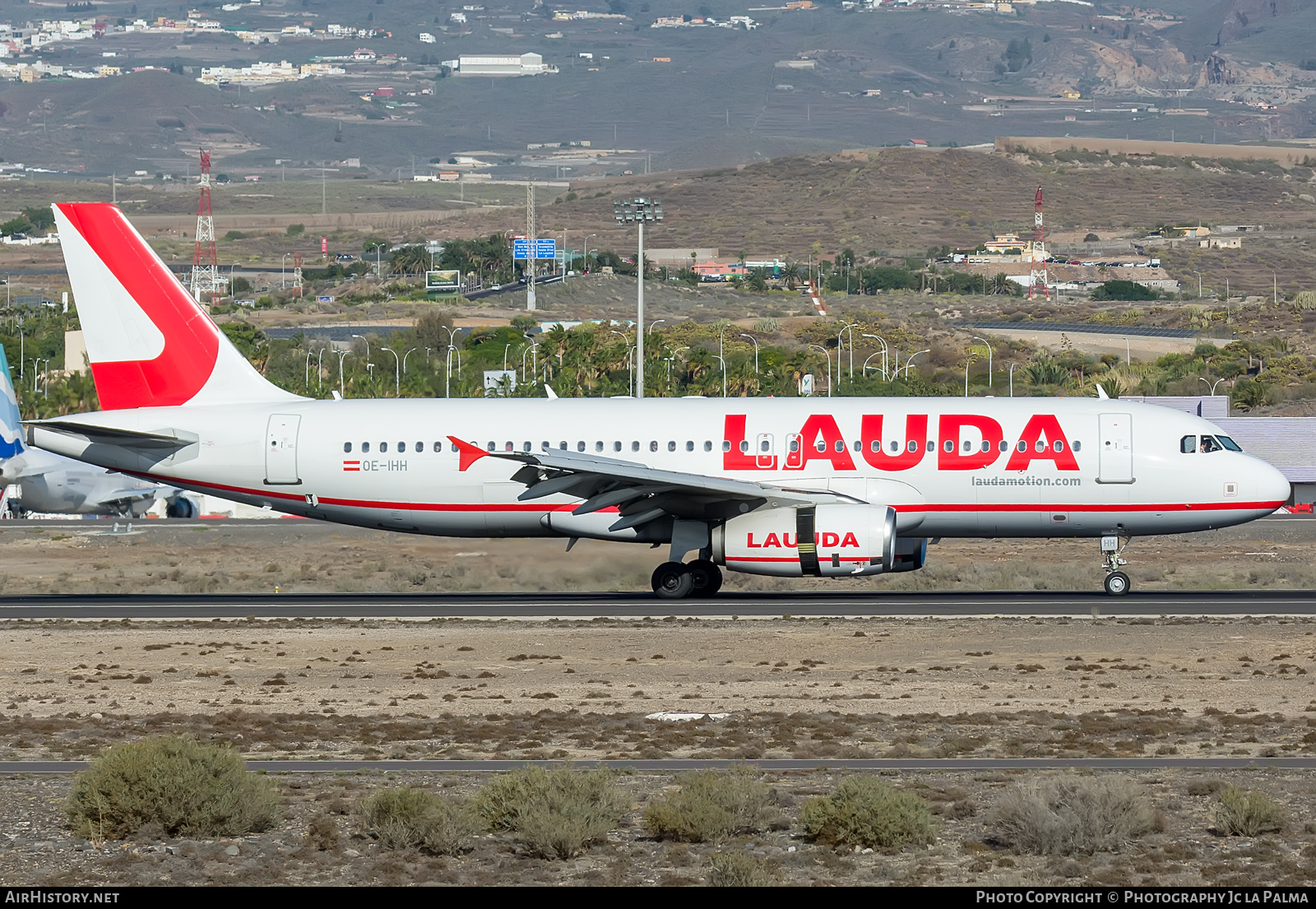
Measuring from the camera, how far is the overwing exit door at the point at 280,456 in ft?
131

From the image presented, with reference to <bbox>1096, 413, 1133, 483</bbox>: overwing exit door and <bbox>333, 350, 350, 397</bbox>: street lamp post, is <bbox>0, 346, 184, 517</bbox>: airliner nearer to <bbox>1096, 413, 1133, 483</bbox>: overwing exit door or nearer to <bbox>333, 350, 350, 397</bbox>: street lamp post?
<bbox>333, 350, 350, 397</bbox>: street lamp post

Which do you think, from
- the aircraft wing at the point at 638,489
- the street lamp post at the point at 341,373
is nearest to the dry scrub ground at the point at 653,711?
the aircraft wing at the point at 638,489

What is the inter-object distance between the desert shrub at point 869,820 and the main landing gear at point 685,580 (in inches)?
857

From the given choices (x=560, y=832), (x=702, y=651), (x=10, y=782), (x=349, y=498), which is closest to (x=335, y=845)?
(x=560, y=832)

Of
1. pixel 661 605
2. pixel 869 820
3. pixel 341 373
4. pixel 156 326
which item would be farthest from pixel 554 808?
pixel 341 373

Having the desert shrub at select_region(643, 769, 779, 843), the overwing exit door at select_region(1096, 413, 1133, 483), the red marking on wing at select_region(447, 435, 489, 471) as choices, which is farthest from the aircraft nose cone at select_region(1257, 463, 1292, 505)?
the desert shrub at select_region(643, 769, 779, 843)

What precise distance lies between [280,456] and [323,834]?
77.7 feet

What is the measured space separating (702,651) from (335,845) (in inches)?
546

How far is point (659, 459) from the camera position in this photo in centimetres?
3866

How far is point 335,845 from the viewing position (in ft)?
55.1

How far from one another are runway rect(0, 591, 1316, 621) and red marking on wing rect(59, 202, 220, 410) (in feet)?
15.5

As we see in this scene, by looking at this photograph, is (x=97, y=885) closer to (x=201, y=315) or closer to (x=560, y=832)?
(x=560, y=832)

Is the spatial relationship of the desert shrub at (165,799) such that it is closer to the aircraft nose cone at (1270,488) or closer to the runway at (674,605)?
the runway at (674,605)

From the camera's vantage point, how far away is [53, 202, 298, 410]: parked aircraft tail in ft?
134
